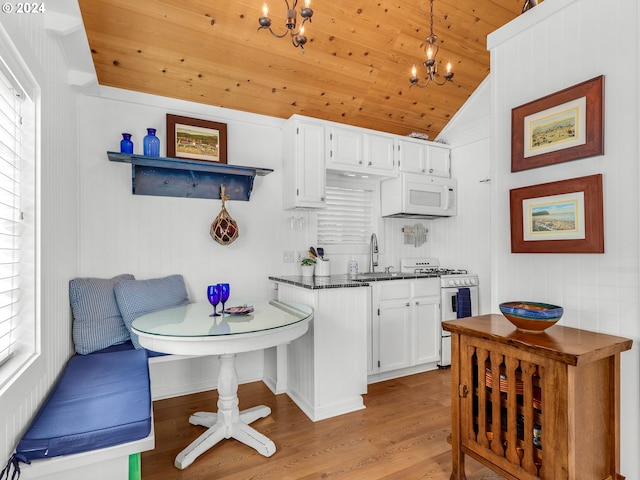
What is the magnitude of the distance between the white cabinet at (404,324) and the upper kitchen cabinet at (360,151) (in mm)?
1132

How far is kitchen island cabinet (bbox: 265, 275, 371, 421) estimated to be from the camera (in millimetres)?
2520

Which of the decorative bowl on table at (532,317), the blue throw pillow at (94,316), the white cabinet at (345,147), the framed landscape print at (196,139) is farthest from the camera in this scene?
the white cabinet at (345,147)

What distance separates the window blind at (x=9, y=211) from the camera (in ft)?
4.43

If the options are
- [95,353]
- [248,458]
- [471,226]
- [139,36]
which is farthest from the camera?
[471,226]

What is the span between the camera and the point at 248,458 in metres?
2.03

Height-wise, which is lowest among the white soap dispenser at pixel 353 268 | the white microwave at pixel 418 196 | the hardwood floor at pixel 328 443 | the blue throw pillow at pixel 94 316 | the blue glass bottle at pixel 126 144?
the hardwood floor at pixel 328 443

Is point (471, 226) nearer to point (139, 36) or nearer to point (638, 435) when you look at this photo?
point (638, 435)

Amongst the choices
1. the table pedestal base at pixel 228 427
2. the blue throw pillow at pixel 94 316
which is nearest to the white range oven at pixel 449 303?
the table pedestal base at pixel 228 427

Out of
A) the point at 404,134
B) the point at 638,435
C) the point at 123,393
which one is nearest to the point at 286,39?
the point at 404,134

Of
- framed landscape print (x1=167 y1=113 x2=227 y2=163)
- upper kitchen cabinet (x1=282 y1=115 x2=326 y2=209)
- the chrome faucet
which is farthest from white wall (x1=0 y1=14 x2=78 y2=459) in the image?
the chrome faucet

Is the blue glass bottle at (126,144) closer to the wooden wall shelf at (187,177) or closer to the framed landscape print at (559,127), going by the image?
the wooden wall shelf at (187,177)

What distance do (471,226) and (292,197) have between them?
201 cm

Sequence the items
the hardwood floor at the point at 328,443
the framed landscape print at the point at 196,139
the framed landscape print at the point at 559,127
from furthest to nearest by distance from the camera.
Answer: the framed landscape print at the point at 196,139 < the hardwood floor at the point at 328,443 < the framed landscape print at the point at 559,127

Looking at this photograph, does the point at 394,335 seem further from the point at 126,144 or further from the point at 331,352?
the point at 126,144
